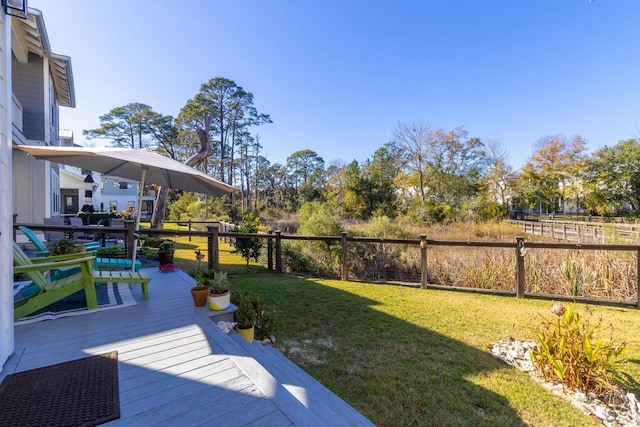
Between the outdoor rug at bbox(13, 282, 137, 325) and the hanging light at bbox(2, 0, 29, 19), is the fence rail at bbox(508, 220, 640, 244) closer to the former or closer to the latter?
the outdoor rug at bbox(13, 282, 137, 325)

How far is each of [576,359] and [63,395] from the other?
12.4 feet

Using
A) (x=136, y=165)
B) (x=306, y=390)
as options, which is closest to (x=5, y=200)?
(x=136, y=165)

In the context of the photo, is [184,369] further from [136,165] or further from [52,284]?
[136,165]

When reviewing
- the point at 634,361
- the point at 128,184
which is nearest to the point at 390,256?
the point at 634,361

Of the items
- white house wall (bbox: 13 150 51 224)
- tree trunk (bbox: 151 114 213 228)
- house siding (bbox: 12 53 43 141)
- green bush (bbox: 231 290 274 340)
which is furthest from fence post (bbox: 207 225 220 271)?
tree trunk (bbox: 151 114 213 228)

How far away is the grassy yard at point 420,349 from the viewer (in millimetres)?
2168

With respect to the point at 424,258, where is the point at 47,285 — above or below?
above

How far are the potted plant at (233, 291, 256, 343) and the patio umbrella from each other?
54.4 inches

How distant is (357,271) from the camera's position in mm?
7418

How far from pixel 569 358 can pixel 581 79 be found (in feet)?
61.7

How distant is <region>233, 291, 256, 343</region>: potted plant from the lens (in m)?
2.92

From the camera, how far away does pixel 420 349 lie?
315cm

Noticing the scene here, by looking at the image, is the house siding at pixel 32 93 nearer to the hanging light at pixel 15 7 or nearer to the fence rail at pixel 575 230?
the hanging light at pixel 15 7

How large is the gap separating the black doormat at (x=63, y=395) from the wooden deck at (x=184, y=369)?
0.08 metres
